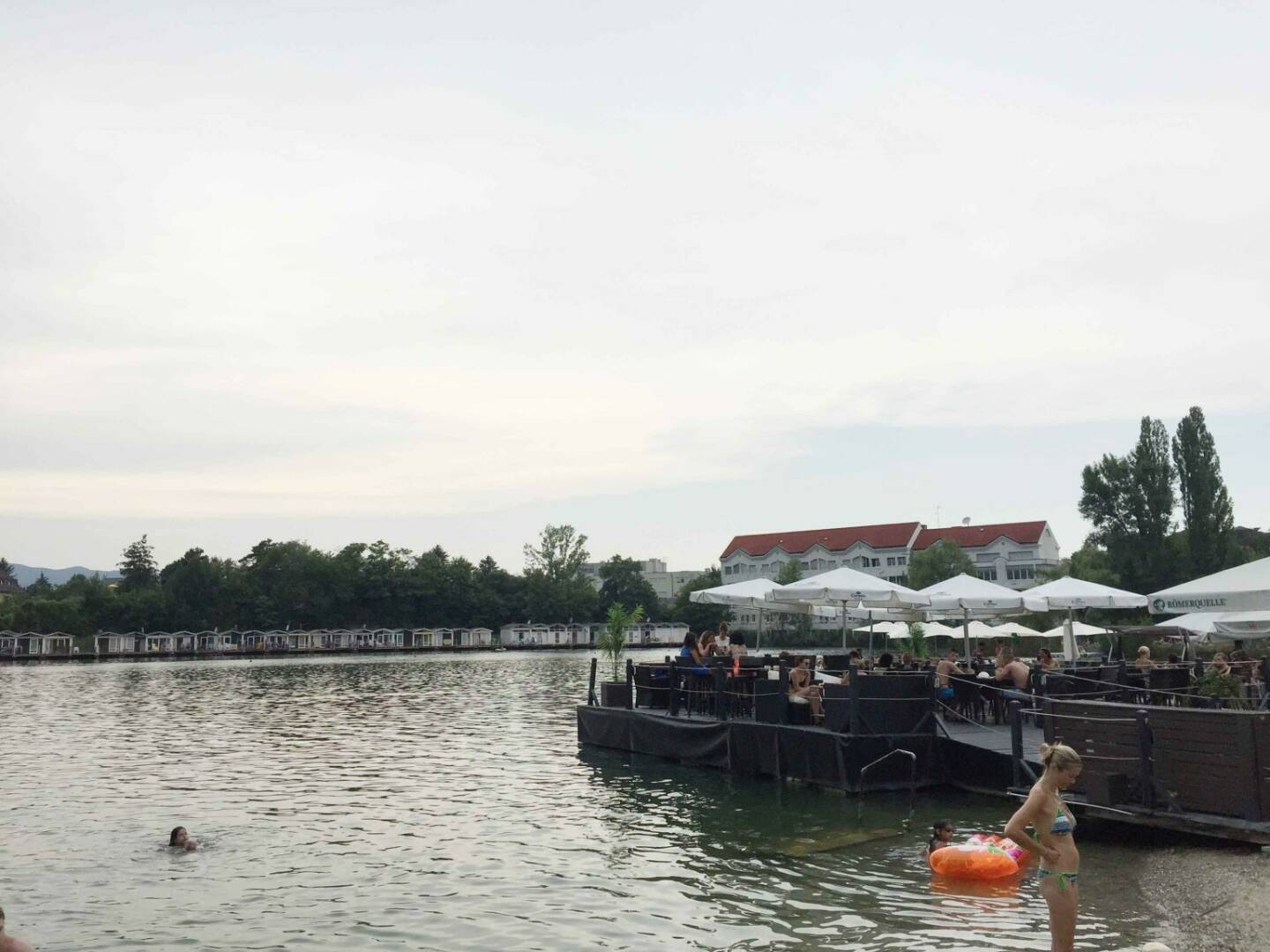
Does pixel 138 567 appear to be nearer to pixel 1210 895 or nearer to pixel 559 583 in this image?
pixel 559 583

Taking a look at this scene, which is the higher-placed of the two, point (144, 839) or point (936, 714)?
point (936, 714)

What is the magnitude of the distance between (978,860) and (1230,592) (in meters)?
6.21

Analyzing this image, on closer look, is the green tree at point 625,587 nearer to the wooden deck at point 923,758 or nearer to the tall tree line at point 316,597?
the tall tree line at point 316,597

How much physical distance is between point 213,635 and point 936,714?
4599 inches

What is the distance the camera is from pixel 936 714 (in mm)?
18047

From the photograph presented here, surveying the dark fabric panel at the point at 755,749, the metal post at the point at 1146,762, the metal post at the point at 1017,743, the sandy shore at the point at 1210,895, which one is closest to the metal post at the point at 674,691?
the dark fabric panel at the point at 755,749

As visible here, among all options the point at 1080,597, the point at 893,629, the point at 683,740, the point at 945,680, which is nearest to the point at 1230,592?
the point at 945,680

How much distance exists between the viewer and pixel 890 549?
129250mm

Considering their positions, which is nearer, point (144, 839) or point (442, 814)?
point (144, 839)

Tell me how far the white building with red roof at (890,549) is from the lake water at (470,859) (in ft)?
319

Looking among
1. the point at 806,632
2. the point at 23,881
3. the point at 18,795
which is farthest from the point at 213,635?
the point at 23,881

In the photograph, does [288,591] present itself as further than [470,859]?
Yes

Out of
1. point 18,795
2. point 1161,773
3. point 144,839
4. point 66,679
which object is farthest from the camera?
point 66,679

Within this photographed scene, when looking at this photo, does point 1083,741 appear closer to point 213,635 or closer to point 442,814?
point 442,814
